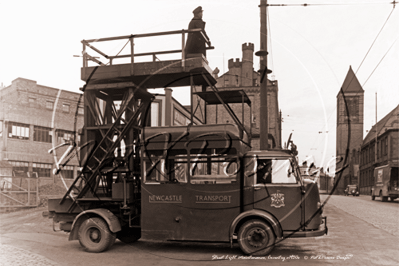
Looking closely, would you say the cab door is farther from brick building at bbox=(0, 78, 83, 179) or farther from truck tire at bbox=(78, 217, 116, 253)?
brick building at bbox=(0, 78, 83, 179)

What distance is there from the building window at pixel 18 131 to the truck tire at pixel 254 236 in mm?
34645

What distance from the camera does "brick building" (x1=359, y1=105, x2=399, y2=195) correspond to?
186ft

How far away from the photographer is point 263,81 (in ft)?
38.3

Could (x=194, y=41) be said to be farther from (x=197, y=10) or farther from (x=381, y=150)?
(x=381, y=150)

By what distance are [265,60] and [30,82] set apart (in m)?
31.6

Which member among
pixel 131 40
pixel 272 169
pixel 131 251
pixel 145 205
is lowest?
pixel 131 251

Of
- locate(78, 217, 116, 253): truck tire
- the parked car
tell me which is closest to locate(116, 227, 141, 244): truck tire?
locate(78, 217, 116, 253): truck tire

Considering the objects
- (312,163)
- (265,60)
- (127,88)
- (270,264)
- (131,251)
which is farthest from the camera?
(265,60)

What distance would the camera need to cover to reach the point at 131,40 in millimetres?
9547

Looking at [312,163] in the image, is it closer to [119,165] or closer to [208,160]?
[208,160]

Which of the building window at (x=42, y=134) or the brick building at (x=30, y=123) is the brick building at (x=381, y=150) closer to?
the brick building at (x=30, y=123)

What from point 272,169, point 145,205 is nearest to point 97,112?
point 145,205

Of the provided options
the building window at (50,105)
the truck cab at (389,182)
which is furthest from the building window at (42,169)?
the truck cab at (389,182)

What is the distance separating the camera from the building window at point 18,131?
37.1 meters
